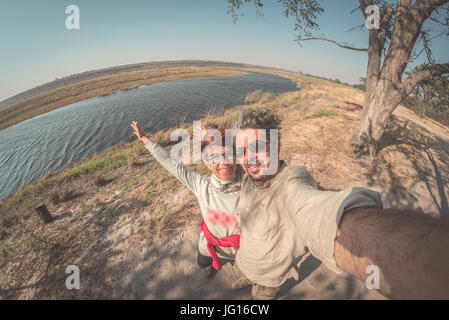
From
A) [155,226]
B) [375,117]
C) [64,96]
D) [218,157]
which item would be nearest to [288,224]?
[218,157]

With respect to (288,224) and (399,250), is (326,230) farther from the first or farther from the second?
(288,224)

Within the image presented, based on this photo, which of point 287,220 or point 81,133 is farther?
point 81,133

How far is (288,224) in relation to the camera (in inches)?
52.4

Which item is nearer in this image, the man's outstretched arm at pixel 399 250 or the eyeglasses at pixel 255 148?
the man's outstretched arm at pixel 399 250

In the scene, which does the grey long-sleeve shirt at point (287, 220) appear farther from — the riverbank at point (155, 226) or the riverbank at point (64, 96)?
the riverbank at point (64, 96)

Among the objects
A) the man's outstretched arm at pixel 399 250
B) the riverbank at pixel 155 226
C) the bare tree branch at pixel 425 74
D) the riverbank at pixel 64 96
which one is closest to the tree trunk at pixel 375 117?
the bare tree branch at pixel 425 74

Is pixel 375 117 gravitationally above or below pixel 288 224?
above

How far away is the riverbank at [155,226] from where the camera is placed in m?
2.60

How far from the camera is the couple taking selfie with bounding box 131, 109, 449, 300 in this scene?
0.57 m

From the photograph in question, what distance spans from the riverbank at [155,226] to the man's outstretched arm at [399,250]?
2346mm

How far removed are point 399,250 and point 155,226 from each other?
3.84 metres

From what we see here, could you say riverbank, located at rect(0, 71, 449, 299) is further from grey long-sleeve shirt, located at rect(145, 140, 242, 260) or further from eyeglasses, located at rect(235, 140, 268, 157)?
eyeglasses, located at rect(235, 140, 268, 157)
